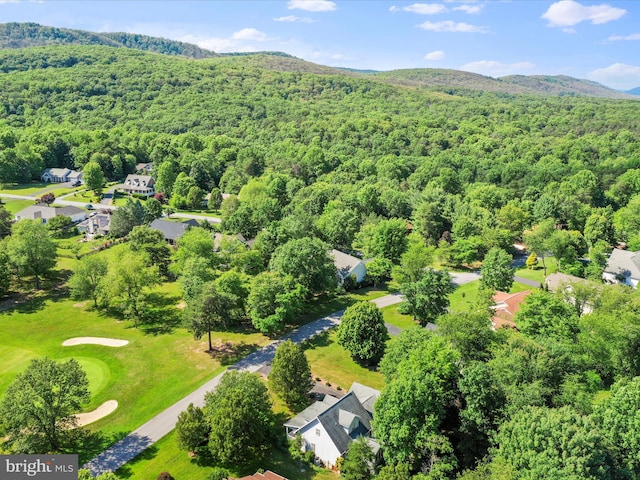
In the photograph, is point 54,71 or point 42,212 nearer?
point 42,212

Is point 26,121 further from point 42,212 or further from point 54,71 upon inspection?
point 42,212

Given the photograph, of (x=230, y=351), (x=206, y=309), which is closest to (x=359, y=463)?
(x=230, y=351)

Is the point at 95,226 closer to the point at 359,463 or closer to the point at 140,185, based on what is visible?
the point at 140,185

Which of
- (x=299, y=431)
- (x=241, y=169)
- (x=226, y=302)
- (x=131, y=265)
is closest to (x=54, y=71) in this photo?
(x=241, y=169)


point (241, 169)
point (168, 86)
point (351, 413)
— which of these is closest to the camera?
point (351, 413)

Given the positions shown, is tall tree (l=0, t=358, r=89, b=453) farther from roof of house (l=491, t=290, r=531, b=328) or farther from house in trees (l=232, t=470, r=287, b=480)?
roof of house (l=491, t=290, r=531, b=328)

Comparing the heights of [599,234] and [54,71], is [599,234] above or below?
below
